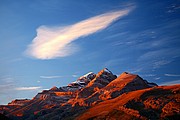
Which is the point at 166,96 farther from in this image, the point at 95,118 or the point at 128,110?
the point at 95,118

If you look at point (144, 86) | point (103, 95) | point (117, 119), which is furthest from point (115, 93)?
point (117, 119)

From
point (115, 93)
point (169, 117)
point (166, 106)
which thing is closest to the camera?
point (169, 117)

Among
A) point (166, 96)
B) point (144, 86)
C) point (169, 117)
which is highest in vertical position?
point (144, 86)

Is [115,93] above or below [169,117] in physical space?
above

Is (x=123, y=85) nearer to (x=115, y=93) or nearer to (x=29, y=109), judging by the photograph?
(x=115, y=93)

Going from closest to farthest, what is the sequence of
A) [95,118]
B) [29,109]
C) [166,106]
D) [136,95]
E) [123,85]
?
[166,106] → [95,118] → [136,95] → [123,85] → [29,109]

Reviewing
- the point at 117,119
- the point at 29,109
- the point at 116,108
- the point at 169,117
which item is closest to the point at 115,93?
the point at 116,108

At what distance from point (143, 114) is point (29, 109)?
123985mm

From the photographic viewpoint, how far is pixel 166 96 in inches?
4112

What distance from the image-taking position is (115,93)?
150000mm

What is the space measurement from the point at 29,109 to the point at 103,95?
2853 inches

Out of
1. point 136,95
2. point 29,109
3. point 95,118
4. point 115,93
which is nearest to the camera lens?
point 95,118

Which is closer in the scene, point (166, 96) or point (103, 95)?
point (166, 96)

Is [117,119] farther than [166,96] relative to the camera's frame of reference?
No
